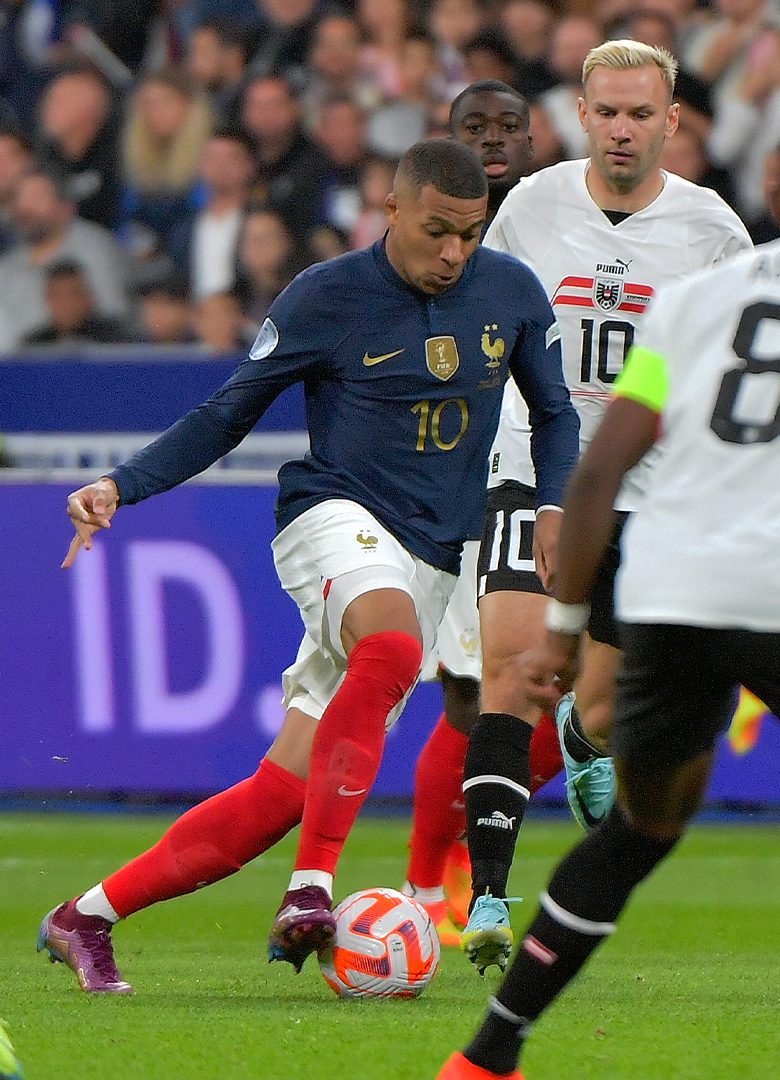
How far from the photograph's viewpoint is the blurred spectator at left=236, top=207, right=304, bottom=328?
11.8 metres

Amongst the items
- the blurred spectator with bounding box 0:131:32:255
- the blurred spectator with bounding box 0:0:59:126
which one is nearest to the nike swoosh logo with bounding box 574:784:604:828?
the blurred spectator with bounding box 0:131:32:255

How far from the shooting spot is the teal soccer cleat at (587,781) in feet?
19.8

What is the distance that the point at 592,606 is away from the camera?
5.73 metres

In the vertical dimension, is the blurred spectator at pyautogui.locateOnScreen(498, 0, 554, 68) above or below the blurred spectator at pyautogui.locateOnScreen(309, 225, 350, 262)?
above

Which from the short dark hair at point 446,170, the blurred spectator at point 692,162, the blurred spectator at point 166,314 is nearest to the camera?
the short dark hair at point 446,170

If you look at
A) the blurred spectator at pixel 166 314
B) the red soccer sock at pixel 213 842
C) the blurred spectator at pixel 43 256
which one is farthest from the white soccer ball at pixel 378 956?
the blurred spectator at pixel 43 256

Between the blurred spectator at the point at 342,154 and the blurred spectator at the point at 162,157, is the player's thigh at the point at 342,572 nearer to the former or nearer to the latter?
the blurred spectator at the point at 342,154

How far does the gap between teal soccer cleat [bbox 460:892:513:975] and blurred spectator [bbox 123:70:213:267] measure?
8.10 meters

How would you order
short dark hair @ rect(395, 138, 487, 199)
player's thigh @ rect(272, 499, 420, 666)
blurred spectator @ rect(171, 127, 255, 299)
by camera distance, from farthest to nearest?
blurred spectator @ rect(171, 127, 255, 299)
short dark hair @ rect(395, 138, 487, 199)
player's thigh @ rect(272, 499, 420, 666)

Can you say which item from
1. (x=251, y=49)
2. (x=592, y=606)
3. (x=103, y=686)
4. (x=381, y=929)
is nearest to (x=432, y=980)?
(x=381, y=929)

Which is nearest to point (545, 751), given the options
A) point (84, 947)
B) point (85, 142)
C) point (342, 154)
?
point (84, 947)

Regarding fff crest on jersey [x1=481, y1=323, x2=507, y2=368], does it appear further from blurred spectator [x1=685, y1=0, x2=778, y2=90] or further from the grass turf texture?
blurred spectator [x1=685, y1=0, x2=778, y2=90]

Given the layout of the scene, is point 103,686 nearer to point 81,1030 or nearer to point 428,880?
Result: point 428,880

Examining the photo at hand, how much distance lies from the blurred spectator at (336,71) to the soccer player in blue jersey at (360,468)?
23.8 feet
